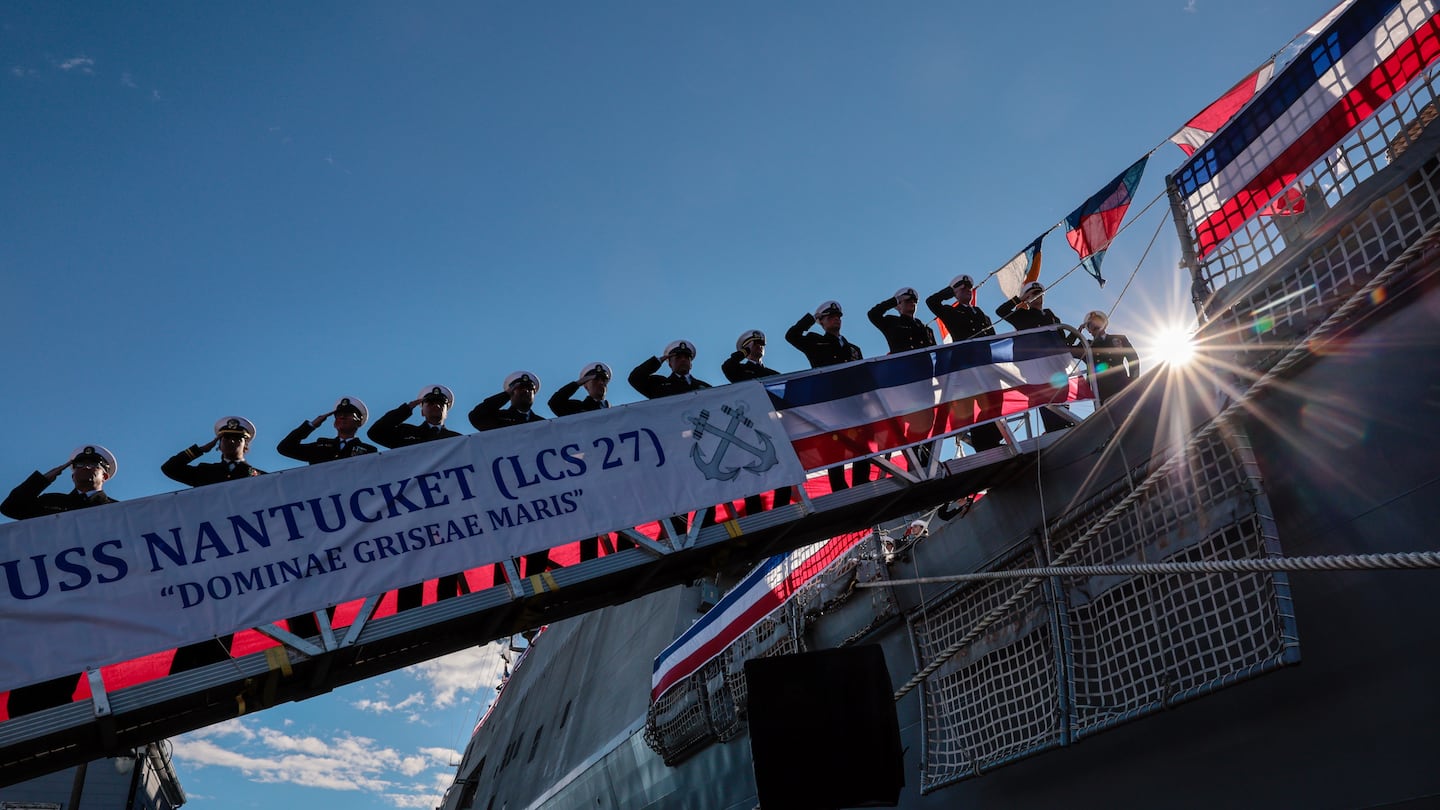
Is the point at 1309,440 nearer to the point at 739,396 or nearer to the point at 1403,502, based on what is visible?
the point at 1403,502


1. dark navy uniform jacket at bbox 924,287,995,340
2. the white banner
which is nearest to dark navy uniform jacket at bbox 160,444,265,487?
the white banner

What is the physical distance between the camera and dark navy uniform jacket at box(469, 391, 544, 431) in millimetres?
5875

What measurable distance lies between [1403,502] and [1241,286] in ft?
5.22

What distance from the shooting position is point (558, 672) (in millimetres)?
17688

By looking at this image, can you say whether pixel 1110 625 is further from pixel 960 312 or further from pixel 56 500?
pixel 56 500

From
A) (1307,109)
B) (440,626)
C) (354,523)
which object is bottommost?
(440,626)

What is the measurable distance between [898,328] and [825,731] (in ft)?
11.2

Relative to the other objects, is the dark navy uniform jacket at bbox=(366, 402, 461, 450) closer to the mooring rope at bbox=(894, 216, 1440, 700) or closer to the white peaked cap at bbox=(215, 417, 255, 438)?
the white peaked cap at bbox=(215, 417, 255, 438)

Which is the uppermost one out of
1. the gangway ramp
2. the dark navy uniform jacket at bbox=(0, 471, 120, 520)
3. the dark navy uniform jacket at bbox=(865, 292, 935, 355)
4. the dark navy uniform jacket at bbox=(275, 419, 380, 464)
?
the dark navy uniform jacket at bbox=(865, 292, 935, 355)

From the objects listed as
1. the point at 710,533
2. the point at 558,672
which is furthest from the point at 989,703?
the point at 558,672

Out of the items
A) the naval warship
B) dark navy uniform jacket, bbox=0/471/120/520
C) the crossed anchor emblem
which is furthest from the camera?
the crossed anchor emblem

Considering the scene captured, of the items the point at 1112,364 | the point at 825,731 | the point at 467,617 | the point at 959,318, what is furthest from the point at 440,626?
the point at 1112,364

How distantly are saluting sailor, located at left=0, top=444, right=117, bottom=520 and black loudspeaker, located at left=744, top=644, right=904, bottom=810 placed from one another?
3.50 metres

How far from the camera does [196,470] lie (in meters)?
5.11
